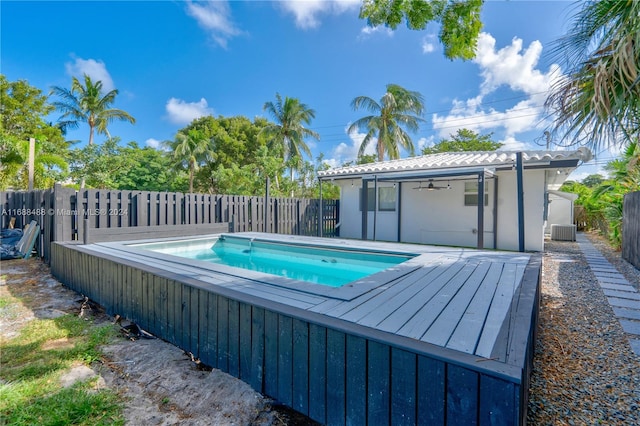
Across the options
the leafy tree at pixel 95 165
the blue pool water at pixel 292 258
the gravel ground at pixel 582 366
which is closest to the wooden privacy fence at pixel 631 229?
the gravel ground at pixel 582 366

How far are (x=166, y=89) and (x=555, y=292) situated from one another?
88.6 feet

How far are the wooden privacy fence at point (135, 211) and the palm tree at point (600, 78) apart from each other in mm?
7627

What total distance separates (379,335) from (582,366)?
2253 mm

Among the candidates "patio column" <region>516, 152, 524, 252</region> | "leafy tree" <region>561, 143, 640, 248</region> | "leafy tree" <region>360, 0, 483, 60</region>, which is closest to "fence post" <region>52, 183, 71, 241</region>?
"leafy tree" <region>360, 0, 483, 60</region>

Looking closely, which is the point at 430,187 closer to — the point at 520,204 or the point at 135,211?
the point at 520,204

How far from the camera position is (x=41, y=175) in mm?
14328

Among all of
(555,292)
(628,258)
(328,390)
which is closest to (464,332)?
(328,390)

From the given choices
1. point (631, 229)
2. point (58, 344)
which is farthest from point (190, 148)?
point (631, 229)

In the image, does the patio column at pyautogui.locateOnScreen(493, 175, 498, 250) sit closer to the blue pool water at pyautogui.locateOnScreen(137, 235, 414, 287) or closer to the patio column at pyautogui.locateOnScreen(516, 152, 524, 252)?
the patio column at pyautogui.locateOnScreen(516, 152, 524, 252)

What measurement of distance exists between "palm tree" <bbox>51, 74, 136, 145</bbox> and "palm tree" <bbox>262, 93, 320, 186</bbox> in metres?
11.8

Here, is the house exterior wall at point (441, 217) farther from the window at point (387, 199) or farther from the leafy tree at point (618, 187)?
the leafy tree at point (618, 187)

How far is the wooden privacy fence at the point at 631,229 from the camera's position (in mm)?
6504

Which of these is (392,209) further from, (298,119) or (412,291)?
(298,119)

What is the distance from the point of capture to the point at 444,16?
4.07 metres
